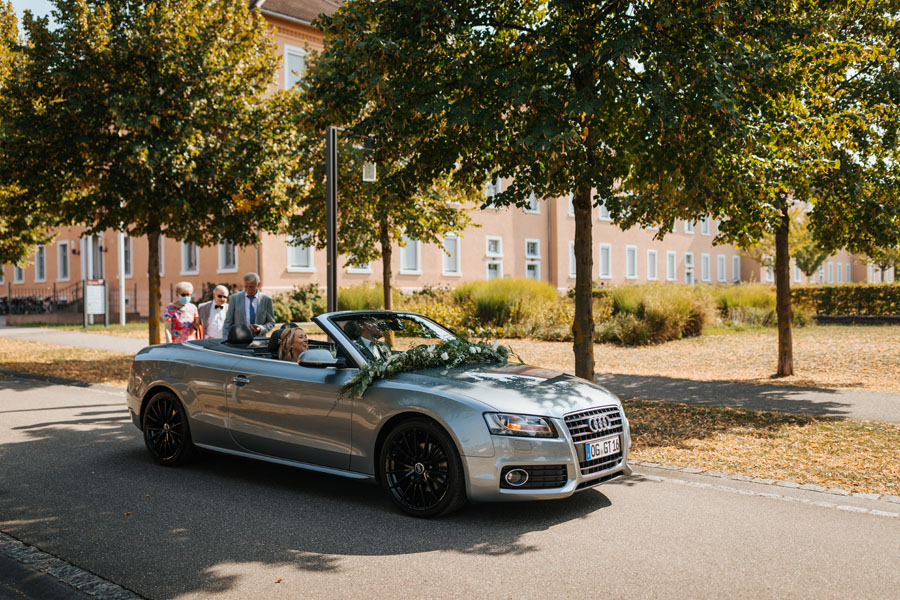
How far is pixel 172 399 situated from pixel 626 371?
9951 mm

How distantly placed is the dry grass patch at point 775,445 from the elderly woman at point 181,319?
636 centimetres

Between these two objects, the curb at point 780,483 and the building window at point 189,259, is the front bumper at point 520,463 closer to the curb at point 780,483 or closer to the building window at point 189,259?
the curb at point 780,483

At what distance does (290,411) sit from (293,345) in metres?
0.68

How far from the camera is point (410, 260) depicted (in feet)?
113

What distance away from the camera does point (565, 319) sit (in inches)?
896

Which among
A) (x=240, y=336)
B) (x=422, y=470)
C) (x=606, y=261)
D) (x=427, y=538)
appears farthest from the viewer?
(x=606, y=261)

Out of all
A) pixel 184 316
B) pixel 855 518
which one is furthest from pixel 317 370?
pixel 184 316

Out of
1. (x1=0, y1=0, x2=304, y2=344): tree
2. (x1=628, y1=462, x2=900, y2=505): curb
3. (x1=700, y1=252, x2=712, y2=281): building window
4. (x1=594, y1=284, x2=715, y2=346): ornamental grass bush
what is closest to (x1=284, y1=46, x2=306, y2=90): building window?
(x1=0, y1=0, x2=304, y2=344): tree

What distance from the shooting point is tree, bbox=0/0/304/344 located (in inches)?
549

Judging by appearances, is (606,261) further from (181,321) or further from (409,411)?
(409,411)

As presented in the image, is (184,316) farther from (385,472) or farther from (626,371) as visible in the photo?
(626,371)

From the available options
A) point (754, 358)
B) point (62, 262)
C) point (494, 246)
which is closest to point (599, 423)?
point (754, 358)

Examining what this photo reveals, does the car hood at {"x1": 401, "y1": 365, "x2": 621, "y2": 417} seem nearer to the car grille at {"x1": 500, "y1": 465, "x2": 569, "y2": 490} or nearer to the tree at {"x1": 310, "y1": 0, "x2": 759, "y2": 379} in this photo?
the car grille at {"x1": 500, "y1": 465, "x2": 569, "y2": 490}

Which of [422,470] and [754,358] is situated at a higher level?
[422,470]
